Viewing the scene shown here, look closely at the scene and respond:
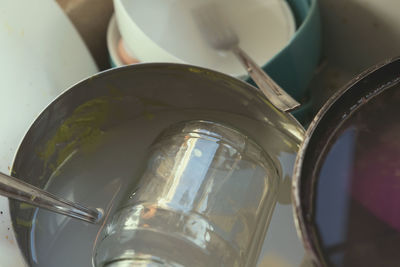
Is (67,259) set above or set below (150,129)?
below

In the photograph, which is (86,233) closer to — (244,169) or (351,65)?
(244,169)

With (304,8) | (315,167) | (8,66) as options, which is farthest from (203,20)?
(315,167)

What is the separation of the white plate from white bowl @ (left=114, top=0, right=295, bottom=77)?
0.06m

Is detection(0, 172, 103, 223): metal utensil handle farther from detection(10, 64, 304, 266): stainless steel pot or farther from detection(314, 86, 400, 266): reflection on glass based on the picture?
detection(314, 86, 400, 266): reflection on glass

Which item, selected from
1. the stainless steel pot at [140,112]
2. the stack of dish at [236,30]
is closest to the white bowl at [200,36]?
the stack of dish at [236,30]

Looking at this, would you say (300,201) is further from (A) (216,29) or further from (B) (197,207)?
(A) (216,29)

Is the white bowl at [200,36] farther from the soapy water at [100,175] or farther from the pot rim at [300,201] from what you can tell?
the pot rim at [300,201]

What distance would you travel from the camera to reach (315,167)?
290 mm

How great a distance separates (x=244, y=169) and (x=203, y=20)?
237 mm

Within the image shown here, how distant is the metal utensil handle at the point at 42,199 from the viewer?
1.08 feet

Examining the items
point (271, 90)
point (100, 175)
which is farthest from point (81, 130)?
point (271, 90)

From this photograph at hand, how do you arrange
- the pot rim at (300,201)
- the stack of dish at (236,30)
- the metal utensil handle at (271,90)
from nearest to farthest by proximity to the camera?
the pot rim at (300,201) < the metal utensil handle at (271,90) < the stack of dish at (236,30)

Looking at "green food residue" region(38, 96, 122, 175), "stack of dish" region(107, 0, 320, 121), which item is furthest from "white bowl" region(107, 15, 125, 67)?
"green food residue" region(38, 96, 122, 175)

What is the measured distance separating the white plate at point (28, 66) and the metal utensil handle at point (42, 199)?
5 centimetres
